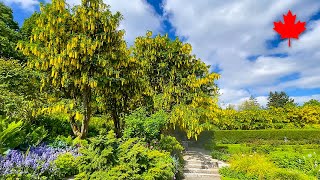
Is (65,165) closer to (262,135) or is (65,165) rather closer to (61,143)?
(61,143)

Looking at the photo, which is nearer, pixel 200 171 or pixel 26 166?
pixel 26 166

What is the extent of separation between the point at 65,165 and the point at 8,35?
1875 centimetres

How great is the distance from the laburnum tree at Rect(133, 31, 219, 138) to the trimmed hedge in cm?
845

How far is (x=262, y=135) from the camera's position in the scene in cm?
2067

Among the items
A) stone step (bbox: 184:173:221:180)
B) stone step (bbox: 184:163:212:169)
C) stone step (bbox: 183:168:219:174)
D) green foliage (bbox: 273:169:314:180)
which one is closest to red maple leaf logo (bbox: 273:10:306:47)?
green foliage (bbox: 273:169:314:180)

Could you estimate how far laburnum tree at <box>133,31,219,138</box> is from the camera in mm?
11594

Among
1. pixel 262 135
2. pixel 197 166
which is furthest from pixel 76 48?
pixel 262 135

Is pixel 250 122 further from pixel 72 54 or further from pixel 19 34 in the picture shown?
pixel 19 34

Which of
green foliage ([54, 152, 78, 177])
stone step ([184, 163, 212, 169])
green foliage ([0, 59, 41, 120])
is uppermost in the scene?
green foliage ([0, 59, 41, 120])

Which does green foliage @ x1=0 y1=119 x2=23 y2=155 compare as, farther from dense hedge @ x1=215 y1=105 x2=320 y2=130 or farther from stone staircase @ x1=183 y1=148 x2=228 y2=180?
dense hedge @ x1=215 y1=105 x2=320 y2=130

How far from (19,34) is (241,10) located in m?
20.5

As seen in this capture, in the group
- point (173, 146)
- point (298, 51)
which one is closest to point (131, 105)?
point (173, 146)

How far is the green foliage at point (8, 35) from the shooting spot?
18.0 m

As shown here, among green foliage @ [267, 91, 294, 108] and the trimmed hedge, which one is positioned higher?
green foliage @ [267, 91, 294, 108]
